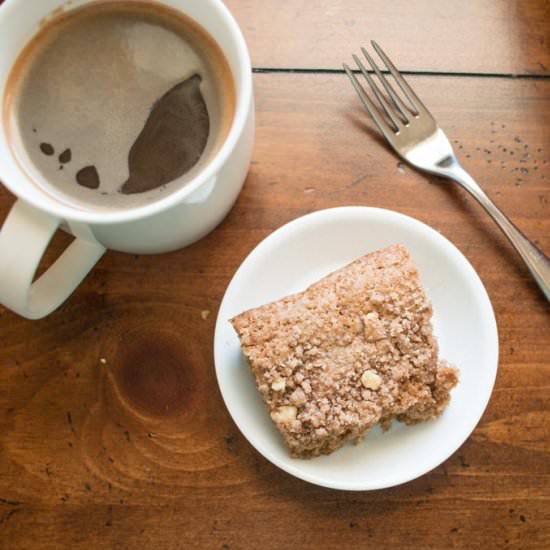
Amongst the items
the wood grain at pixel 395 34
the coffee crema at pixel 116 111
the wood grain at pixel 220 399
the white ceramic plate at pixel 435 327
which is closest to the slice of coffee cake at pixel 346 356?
the white ceramic plate at pixel 435 327

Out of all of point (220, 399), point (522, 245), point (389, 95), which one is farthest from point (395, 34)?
point (220, 399)

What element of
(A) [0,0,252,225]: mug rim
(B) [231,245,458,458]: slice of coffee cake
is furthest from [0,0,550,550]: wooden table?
(A) [0,0,252,225]: mug rim

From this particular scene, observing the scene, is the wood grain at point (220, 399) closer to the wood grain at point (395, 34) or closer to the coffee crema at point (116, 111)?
the wood grain at point (395, 34)

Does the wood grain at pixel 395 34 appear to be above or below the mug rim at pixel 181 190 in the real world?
below

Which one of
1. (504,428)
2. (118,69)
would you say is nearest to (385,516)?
(504,428)

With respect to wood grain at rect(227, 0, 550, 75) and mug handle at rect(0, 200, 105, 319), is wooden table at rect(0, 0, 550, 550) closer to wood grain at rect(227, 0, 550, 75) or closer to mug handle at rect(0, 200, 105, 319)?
wood grain at rect(227, 0, 550, 75)

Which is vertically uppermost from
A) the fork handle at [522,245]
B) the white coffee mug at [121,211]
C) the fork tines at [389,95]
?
the white coffee mug at [121,211]
